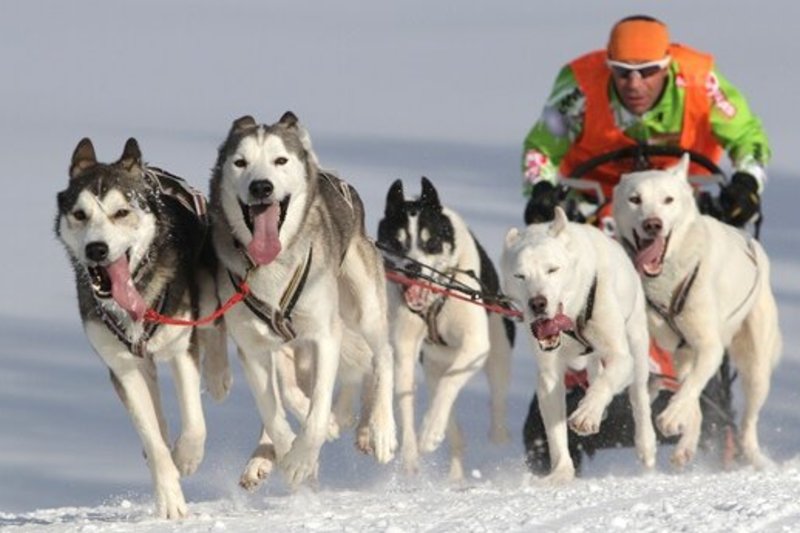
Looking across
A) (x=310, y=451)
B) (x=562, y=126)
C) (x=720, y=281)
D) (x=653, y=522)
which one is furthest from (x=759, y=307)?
(x=653, y=522)

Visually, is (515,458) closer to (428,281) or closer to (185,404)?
(428,281)

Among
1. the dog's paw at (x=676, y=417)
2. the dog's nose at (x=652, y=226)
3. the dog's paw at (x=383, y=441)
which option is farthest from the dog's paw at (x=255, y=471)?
the dog's nose at (x=652, y=226)

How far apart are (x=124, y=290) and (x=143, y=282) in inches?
5.3

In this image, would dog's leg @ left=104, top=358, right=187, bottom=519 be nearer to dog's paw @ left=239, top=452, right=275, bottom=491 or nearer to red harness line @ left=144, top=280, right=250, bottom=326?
red harness line @ left=144, top=280, right=250, bottom=326

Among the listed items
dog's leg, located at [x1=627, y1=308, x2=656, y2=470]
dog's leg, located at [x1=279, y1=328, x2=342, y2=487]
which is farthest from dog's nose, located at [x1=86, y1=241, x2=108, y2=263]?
dog's leg, located at [x1=627, y1=308, x2=656, y2=470]

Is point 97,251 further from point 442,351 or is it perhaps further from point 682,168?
point 442,351

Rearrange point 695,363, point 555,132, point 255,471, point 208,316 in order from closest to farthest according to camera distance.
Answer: point 208,316, point 255,471, point 695,363, point 555,132

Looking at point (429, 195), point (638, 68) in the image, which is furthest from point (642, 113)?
point (429, 195)

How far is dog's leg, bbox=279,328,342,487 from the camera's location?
328 inches

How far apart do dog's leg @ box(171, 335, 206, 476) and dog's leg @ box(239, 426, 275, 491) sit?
32cm

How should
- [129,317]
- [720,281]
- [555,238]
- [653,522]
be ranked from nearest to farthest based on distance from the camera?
[653,522] → [129,317] → [555,238] → [720,281]

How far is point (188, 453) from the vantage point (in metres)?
8.37

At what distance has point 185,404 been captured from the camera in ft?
27.0

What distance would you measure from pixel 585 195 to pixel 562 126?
1.04 feet
